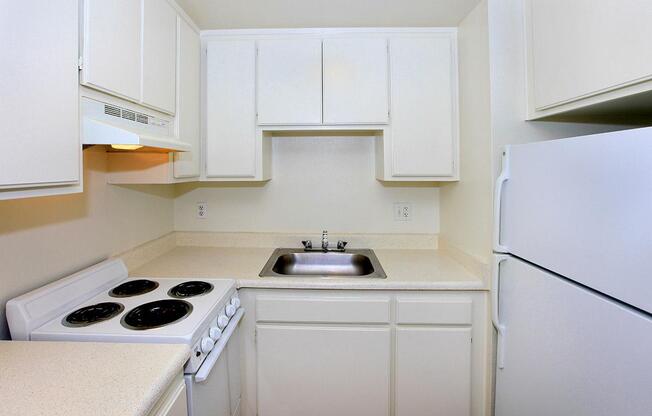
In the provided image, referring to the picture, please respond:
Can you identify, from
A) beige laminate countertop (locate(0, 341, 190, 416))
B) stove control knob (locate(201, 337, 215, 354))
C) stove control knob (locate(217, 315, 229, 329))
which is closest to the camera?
beige laminate countertop (locate(0, 341, 190, 416))

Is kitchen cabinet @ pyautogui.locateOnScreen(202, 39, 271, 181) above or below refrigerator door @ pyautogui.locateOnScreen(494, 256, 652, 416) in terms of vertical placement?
above

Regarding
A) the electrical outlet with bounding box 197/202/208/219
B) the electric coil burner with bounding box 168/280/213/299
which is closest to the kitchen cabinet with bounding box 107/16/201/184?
the electrical outlet with bounding box 197/202/208/219

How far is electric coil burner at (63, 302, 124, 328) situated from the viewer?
1135 mm

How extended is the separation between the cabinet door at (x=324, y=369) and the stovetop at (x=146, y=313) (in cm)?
38

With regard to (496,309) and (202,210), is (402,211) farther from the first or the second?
(202,210)

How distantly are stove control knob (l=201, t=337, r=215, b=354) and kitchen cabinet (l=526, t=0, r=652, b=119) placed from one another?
1.62 metres

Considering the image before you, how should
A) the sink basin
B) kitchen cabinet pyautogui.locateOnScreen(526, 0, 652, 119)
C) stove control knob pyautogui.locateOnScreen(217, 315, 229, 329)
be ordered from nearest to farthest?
kitchen cabinet pyautogui.locateOnScreen(526, 0, 652, 119)
stove control knob pyautogui.locateOnScreen(217, 315, 229, 329)
the sink basin

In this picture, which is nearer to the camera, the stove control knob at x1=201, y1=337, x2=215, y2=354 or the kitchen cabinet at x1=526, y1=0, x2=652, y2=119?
the kitchen cabinet at x1=526, y1=0, x2=652, y2=119

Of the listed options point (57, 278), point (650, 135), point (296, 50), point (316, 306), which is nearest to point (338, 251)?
point (316, 306)

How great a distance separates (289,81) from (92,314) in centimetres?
149

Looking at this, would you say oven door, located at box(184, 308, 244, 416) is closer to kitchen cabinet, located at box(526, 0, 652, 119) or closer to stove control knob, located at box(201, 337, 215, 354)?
stove control knob, located at box(201, 337, 215, 354)

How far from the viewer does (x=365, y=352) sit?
1.59 meters

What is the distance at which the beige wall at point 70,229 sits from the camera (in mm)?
1117

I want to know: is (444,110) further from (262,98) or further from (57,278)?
(57,278)
